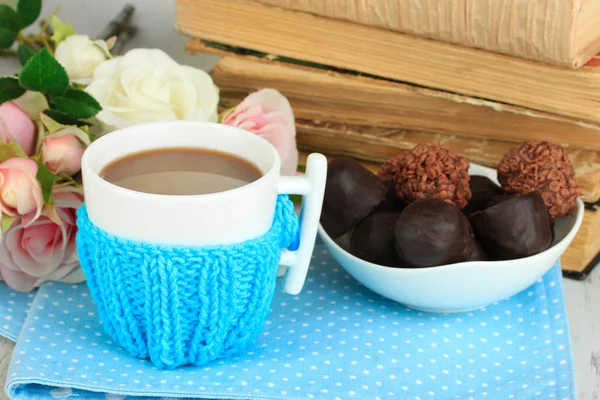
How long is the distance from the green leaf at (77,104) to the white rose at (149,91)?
0.01 metres

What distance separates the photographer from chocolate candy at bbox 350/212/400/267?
2.09ft

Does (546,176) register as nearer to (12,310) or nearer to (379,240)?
(379,240)

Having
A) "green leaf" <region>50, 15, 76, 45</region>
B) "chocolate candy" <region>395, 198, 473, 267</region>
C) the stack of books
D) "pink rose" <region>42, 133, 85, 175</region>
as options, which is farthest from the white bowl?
"green leaf" <region>50, 15, 76, 45</region>

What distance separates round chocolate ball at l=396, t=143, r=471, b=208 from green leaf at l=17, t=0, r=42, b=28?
1.42 ft

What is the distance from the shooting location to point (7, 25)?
32.3 inches

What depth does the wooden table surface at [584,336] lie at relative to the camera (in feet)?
2.03

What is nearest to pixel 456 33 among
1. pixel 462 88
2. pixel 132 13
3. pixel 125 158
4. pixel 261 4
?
pixel 462 88

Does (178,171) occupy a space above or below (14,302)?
above

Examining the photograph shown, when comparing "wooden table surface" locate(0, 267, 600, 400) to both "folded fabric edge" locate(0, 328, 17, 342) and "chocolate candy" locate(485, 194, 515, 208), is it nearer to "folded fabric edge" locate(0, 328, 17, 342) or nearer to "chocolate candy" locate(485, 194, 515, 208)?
"folded fabric edge" locate(0, 328, 17, 342)

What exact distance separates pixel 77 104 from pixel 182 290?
23 cm

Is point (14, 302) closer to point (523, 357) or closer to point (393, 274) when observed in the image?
point (393, 274)

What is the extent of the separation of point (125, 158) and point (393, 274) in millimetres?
227

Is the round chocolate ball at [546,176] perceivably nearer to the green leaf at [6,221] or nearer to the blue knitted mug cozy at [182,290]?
the blue knitted mug cozy at [182,290]

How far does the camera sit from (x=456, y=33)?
70 cm
